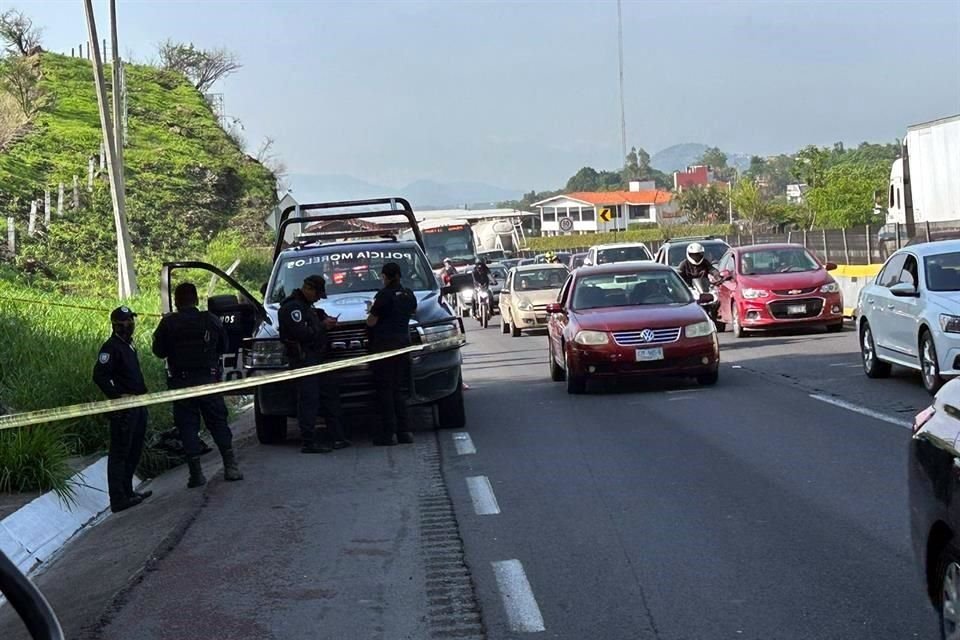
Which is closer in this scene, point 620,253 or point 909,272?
point 909,272

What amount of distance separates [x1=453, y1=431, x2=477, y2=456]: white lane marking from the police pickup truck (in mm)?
406

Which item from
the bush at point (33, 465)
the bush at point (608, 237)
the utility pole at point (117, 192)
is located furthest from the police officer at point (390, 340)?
the bush at point (608, 237)

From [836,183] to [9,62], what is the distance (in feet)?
171

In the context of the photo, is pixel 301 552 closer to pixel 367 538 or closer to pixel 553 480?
pixel 367 538

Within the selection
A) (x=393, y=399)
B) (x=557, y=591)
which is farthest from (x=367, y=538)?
(x=393, y=399)

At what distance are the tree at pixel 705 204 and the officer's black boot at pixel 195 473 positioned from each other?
123 m

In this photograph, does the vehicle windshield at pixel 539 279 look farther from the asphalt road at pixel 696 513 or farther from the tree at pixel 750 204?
the tree at pixel 750 204

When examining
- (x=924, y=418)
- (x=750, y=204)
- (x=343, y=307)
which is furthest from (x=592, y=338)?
(x=750, y=204)

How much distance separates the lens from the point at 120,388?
1117 centimetres

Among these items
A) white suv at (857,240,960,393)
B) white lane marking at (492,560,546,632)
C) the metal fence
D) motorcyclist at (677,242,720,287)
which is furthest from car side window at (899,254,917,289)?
the metal fence

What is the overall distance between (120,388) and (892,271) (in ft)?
30.7

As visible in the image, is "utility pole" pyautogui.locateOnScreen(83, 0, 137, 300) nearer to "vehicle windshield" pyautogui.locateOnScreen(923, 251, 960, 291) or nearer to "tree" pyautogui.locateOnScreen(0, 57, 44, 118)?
"vehicle windshield" pyautogui.locateOnScreen(923, 251, 960, 291)

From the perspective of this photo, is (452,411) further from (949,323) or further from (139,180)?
(139,180)

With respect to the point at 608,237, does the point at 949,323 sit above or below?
below
